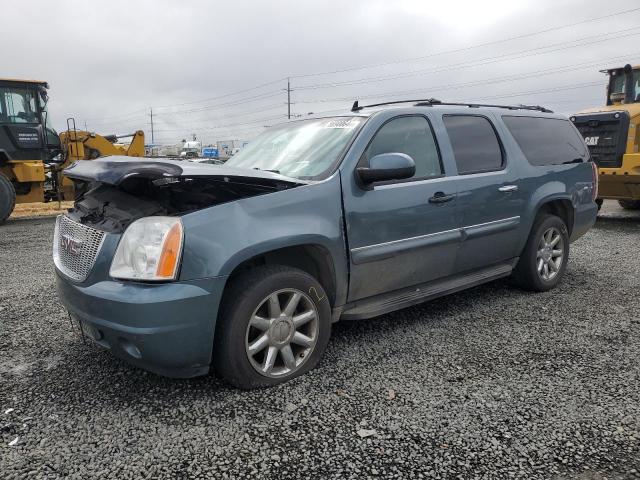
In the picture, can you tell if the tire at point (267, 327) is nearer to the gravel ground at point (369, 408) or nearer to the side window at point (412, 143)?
the gravel ground at point (369, 408)

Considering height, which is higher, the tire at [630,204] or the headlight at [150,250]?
the headlight at [150,250]

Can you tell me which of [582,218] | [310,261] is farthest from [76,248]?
[582,218]

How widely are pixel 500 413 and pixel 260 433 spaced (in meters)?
1.33

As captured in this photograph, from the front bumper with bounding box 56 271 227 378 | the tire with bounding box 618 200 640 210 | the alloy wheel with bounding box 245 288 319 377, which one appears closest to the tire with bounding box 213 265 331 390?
the alloy wheel with bounding box 245 288 319 377

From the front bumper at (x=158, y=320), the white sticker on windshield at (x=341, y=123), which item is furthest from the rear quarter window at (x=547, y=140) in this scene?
the front bumper at (x=158, y=320)

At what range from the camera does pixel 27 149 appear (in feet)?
38.1

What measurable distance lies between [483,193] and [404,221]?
1014 millimetres

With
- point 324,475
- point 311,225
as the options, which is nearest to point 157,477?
point 324,475

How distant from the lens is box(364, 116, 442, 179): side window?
12.0ft

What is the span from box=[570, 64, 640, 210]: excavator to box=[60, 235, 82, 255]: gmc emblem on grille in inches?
377

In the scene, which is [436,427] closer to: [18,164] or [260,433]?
[260,433]

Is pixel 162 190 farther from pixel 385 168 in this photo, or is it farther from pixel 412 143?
pixel 412 143

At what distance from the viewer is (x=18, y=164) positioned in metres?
11.4

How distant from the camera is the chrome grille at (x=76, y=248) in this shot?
287 centimetres
